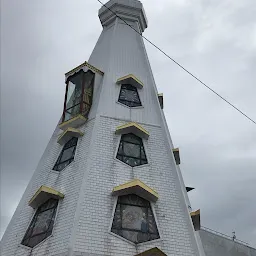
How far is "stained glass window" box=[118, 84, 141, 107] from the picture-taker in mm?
13727

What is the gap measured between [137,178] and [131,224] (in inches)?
60.4

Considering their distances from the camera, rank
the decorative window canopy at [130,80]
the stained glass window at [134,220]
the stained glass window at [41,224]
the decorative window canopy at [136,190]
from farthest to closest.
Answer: the decorative window canopy at [130,80] < the decorative window canopy at [136,190] < the stained glass window at [41,224] < the stained glass window at [134,220]

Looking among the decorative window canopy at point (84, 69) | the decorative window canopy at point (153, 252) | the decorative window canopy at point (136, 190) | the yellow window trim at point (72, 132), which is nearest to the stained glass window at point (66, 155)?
the yellow window trim at point (72, 132)

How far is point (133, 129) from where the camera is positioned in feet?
40.3

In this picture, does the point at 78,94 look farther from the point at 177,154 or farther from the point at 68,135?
the point at 177,154

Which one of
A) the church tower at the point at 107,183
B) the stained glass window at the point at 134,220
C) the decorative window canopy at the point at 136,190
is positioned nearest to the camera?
the church tower at the point at 107,183

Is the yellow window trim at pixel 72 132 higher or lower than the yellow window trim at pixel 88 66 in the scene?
lower

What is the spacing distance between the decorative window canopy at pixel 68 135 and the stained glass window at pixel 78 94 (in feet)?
2.49

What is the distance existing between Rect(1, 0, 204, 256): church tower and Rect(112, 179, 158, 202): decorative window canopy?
28 millimetres

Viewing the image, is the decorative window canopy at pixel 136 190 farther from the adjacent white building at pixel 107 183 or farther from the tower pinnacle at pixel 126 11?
the tower pinnacle at pixel 126 11

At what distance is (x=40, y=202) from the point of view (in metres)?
11.0

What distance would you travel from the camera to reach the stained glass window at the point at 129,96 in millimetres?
13727

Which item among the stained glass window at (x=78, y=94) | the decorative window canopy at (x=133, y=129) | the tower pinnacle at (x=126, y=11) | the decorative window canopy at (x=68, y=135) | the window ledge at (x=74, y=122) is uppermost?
the tower pinnacle at (x=126, y=11)

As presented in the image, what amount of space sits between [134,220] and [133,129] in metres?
3.26
